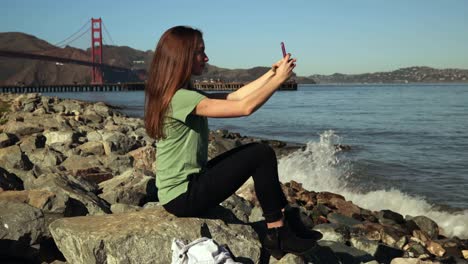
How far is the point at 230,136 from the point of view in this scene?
16.8 metres

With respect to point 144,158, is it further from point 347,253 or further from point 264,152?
point 264,152

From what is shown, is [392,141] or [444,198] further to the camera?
[392,141]

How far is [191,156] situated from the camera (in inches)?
113

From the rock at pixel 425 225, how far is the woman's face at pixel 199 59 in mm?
4017

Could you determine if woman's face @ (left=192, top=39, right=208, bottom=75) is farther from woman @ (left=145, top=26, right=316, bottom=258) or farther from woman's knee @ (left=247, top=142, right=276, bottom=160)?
woman's knee @ (left=247, top=142, right=276, bottom=160)

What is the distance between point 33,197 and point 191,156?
54.1 inches

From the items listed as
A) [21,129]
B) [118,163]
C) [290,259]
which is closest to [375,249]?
[290,259]

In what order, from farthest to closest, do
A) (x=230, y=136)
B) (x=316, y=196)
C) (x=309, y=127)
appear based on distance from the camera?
(x=309, y=127) < (x=230, y=136) < (x=316, y=196)

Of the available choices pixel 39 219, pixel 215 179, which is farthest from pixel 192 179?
pixel 39 219

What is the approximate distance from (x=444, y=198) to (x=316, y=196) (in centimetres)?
224

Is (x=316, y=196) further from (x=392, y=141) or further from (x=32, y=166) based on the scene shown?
(x=392, y=141)

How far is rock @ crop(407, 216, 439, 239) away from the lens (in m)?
5.95

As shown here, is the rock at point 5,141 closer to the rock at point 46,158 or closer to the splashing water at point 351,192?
the rock at point 46,158

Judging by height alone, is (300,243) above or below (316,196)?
above
